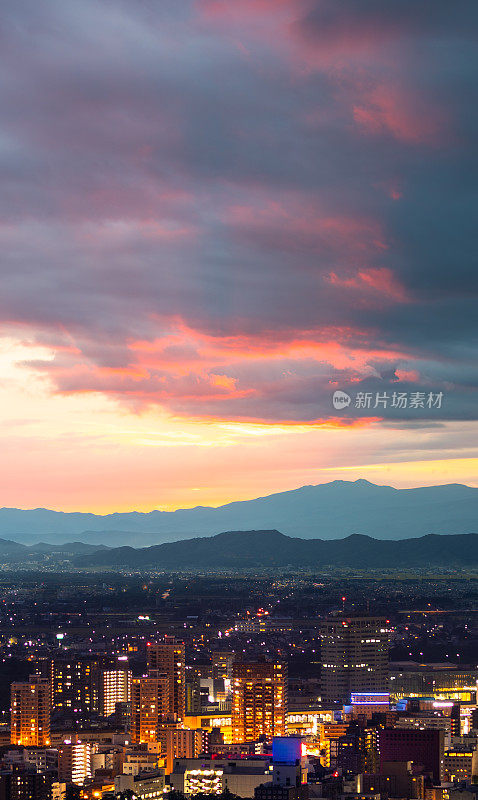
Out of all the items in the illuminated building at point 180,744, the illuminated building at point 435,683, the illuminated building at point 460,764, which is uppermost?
the illuminated building at point 435,683

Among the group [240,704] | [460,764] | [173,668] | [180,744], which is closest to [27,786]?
[180,744]

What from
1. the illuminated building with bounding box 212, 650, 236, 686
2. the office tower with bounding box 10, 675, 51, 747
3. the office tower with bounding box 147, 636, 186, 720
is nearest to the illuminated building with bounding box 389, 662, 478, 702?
the illuminated building with bounding box 212, 650, 236, 686

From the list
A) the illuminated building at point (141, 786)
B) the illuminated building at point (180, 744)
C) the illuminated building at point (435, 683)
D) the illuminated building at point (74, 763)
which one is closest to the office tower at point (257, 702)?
the illuminated building at point (180, 744)

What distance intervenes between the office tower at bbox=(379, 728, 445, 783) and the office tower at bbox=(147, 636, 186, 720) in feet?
35.2

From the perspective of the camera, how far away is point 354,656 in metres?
86.9

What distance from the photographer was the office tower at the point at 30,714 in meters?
61.2

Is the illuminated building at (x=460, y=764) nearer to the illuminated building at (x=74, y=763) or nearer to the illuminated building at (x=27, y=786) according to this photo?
the illuminated building at (x=74, y=763)

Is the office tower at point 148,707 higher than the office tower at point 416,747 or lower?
higher

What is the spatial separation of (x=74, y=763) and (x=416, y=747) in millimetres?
12073

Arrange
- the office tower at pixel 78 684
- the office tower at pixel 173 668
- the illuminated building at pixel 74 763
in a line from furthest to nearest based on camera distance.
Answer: the office tower at pixel 78 684
the office tower at pixel 173 668
the illuminated building at pixel 74 763

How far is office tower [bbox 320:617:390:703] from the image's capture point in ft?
273

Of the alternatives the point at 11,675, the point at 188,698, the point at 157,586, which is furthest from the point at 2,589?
the point at 188,698

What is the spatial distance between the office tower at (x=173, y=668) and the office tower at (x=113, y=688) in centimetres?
524

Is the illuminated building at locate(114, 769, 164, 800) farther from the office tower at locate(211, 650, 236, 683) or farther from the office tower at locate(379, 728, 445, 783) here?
the office tower at locate(211, 650, 236, 683)
